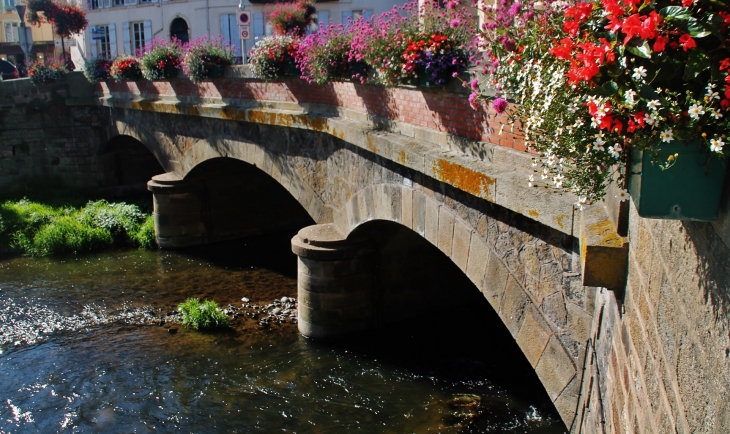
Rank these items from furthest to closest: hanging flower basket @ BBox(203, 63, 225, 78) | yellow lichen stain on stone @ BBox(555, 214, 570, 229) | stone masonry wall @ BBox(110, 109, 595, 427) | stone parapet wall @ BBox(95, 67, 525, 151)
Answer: hanging flower basket @ BBox(203, 63, 225, 78), stone parapet wall @ BBox(95, 67, 525, 151), stone masonry wall @ BBox(110, 109, 595, 427), yellow lichen stain on stone @ BBox(555, 214, 570, 229)

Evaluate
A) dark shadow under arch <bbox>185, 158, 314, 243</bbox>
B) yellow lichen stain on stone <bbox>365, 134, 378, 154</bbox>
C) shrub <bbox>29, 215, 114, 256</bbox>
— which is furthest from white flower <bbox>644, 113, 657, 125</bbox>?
shrub <bbox>29, 215, 114, 256</bbox>

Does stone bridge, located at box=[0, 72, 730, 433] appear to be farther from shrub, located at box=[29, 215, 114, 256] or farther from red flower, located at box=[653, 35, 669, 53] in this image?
shrub, located at box=[29, 215, 114, 256]

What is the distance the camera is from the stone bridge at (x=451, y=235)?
255 centimetres

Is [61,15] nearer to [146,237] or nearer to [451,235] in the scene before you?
[146,237]

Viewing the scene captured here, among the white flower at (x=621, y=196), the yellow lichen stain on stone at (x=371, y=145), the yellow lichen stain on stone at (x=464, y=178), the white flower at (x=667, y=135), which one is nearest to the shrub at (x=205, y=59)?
the yellow lichen stain on stone at (x=371, y=145)

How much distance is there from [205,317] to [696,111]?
29.8 ft

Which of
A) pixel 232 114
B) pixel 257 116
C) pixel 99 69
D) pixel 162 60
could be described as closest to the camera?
pixel 257 116

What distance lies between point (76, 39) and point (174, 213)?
20735mm

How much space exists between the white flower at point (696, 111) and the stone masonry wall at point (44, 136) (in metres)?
19.1

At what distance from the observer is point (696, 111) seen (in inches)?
82.7

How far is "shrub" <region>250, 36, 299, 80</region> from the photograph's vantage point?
990 cm

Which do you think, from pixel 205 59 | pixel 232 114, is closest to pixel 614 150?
pixel 232 114

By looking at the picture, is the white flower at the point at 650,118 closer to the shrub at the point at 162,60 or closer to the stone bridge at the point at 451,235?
the stone bridge at the point at 451,235

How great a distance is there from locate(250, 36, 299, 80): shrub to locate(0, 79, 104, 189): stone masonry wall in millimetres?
10647
